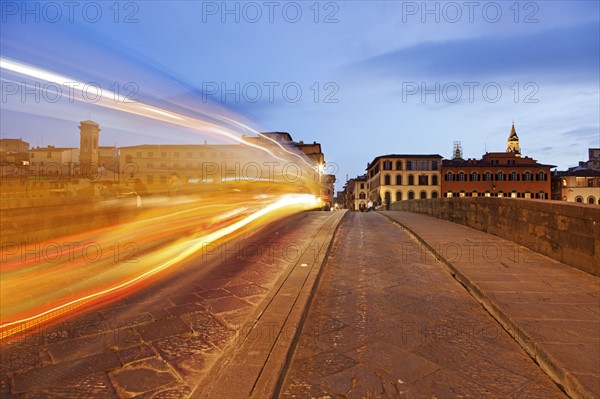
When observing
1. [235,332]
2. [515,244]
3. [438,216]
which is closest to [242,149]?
[438,216]

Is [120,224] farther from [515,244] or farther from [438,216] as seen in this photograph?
[438,216]

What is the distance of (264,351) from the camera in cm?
286

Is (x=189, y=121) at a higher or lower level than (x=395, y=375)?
higher

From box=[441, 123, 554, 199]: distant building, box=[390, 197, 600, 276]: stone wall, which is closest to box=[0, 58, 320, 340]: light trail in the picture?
box=[390, 197, 600, 276]: stone wall

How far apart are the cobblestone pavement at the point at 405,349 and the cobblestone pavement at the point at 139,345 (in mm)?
804

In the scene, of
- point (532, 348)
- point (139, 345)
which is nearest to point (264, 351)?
point (139, 345)

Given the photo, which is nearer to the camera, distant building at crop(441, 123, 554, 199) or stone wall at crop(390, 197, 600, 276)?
stone wall at crop(390, 197, 600, 276)

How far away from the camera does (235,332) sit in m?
3.43

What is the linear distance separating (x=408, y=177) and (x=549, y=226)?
59.7 metres

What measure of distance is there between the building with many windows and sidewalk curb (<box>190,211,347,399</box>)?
60151mm

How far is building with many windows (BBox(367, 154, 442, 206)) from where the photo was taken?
62.9 meters

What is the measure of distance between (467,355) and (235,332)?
2150 mm

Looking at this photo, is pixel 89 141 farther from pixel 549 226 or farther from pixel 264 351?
pixel 264 351

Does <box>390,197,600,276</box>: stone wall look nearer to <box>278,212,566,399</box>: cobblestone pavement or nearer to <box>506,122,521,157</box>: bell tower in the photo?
<box>278,212,566,399</box>: cobblestone pavement
